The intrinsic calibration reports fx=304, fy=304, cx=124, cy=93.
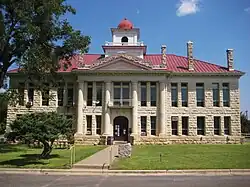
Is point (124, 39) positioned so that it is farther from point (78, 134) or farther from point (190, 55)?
point (78, 134)

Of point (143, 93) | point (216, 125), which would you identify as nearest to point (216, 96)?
point (216, 125)

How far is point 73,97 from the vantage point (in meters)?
40.4

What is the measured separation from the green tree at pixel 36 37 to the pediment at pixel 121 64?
9496 millimetres

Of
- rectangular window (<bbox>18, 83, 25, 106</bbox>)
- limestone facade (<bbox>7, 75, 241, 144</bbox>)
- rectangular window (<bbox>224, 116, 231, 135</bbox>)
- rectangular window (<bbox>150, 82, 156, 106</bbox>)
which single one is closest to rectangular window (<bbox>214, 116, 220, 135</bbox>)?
limestone facade (<bbox>7, 75, 241, 144</bbox>)

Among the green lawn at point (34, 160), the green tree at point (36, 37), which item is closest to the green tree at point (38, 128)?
Result: the green lawn at point (34, 160)

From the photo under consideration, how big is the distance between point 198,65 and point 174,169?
97.0 ft

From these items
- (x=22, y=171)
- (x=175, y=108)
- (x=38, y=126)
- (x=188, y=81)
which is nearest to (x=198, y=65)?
(x=188, y=81)

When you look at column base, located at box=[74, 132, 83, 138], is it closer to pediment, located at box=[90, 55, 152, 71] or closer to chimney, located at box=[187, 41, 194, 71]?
pediment, located at box=[90, 55, 152, 71]

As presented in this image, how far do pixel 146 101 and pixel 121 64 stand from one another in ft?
18.8

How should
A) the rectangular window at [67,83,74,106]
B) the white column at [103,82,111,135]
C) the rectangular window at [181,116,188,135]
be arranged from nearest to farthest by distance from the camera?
the white column at [103,82,111,135], the rectangular window at [181,116,188,135], the rectangular window at [67,83,74,106]

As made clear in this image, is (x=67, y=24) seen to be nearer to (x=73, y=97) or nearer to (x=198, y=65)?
(x=73, y=97)

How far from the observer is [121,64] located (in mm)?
38406

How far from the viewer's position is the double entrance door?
3984 centimetres

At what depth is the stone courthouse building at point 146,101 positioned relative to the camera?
38.3 m
